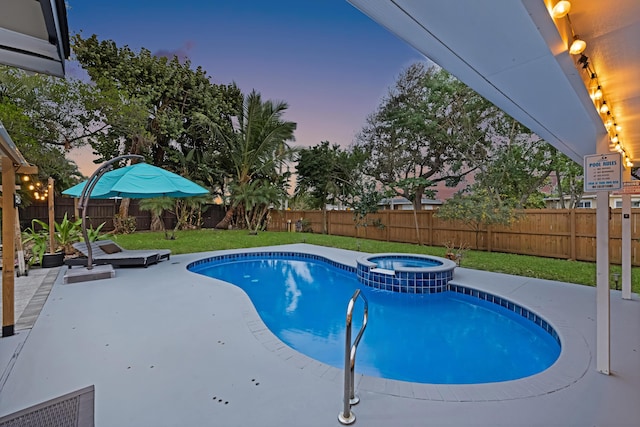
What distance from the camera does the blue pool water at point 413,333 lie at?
3725 mm

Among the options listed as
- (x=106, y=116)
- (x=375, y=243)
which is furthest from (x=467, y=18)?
(x=106, y=116)

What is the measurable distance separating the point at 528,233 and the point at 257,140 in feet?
40.2

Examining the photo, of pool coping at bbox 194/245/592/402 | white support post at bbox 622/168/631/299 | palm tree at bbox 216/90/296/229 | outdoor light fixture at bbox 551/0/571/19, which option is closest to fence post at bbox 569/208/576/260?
white support post at bbox 622/168/631/299

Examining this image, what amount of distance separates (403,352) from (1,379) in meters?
4.24

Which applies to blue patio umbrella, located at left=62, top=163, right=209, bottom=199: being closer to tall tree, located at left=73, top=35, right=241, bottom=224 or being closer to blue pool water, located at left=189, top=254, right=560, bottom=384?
blue pool water, located at left=189, top=254, right=560, bottom=384

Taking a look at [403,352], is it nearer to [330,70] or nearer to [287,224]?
[330,70]

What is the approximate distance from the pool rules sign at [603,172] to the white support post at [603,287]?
116 mm

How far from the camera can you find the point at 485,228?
10414 mm

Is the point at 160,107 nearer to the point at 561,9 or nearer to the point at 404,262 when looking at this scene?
the point at 404,262

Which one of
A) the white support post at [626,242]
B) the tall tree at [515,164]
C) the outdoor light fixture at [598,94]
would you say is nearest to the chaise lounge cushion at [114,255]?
the outdoor light fixture at [598,94]

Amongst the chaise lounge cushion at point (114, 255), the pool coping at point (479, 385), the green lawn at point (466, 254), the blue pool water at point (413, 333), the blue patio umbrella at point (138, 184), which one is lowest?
the blue pool water at point (413, 333)

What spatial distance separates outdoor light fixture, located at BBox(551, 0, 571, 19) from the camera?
4.34 feet

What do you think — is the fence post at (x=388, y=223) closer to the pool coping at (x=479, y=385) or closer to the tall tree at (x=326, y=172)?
the tall tree at (x=326, y=172)

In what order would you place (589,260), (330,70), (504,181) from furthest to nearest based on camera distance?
(330,70) < (504,181) < (589,260)
